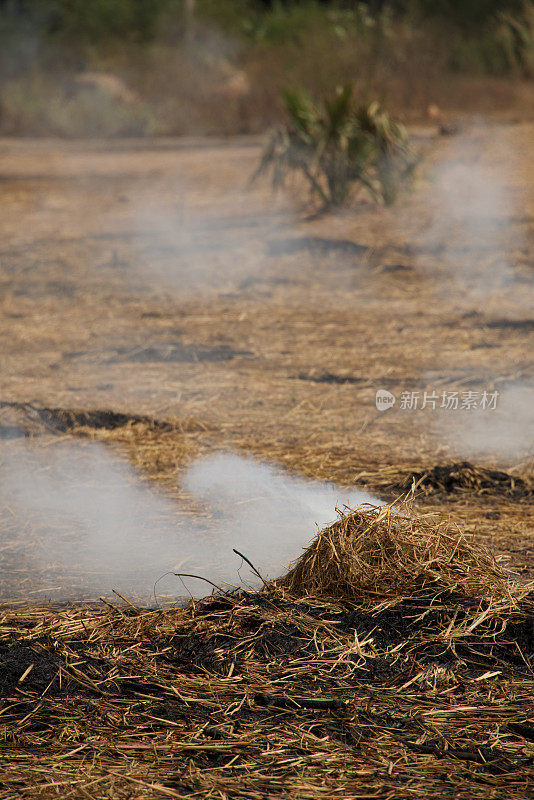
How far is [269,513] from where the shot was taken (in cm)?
302

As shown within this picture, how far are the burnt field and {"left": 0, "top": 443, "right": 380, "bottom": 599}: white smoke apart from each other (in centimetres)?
1

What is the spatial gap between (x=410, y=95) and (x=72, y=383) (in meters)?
9.41

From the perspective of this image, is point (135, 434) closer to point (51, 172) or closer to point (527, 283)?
point (527, 283)

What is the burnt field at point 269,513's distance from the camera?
73.9 inches

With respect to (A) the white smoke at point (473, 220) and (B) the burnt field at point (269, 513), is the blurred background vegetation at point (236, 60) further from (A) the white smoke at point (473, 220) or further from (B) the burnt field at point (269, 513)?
(B) the burnt field at point (269, 513)

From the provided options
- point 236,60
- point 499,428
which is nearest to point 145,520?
point 499,428

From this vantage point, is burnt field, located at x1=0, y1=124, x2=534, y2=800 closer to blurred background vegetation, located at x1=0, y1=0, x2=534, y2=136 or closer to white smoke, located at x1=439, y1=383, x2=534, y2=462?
white smoke, located at x1=439, y1=383, x2=534, y2=462

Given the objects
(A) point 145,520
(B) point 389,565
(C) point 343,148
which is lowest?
(A) point 145,520

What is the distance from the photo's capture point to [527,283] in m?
5.95

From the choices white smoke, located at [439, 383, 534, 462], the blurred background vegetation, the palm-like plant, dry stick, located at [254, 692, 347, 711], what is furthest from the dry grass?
the blurred background vegetation

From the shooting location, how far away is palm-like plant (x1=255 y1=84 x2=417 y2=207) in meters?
7.43

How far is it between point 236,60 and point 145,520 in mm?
14203

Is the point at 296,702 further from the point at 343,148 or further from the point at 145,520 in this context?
the point at 343,148

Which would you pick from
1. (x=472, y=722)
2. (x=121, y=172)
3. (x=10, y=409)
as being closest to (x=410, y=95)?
(x=121, y=172)
